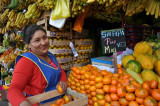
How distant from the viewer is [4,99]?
8.89 ft

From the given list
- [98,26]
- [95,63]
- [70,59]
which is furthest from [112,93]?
[98,26]

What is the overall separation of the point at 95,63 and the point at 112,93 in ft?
3.25

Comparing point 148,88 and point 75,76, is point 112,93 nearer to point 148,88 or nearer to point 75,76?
point 148,88

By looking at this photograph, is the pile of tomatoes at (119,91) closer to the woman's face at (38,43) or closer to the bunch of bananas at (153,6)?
the woman's face at (38,43)

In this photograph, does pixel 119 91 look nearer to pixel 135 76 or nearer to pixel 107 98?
pixel 107 98

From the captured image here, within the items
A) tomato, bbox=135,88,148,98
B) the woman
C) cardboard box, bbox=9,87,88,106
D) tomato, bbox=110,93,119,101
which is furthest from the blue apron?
tomato, bbox=135,88,148,98

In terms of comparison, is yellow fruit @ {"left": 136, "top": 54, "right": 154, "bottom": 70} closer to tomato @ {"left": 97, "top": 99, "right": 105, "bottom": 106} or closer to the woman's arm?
tomato @ {"left": 97, "top": 99, "right": 105, "bottom": 106}

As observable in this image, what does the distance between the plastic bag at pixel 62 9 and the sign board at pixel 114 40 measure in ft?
3.57

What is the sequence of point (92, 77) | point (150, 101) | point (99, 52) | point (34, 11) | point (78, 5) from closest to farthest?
1. point (150, 101)
2. point (92, 77)
3. point (78, 5)
4. point (34, 11)
5. point (99, 52)

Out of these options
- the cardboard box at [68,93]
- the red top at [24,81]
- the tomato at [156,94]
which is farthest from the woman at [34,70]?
the tomato at [156,94]

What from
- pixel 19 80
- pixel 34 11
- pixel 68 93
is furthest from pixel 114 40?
pixel 34 11

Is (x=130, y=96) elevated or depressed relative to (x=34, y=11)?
depressed

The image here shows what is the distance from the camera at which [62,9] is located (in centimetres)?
258

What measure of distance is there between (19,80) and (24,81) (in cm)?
6
